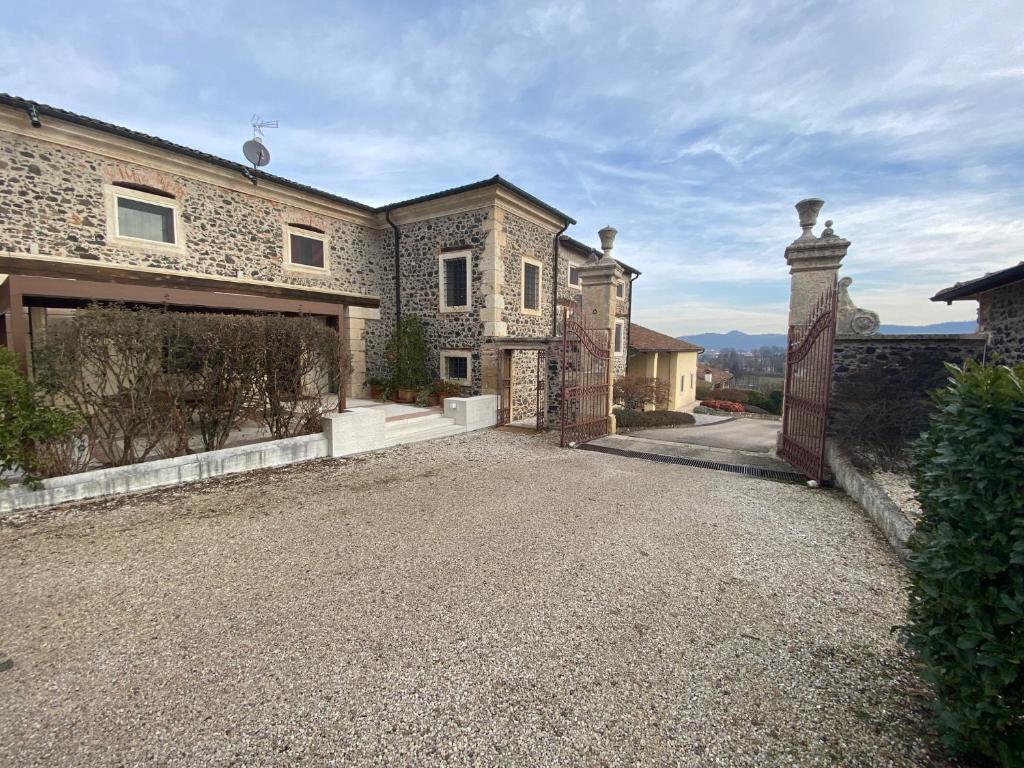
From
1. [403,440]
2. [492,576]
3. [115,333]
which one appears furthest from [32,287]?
[492,576]

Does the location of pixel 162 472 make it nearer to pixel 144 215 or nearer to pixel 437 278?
pixel 144 215

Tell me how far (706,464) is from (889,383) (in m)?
2.91

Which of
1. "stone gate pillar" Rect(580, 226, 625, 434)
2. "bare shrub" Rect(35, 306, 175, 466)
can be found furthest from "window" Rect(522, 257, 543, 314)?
"bare shrub" Rect(35, 306, 175, 466)

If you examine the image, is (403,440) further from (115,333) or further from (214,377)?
(115,333)

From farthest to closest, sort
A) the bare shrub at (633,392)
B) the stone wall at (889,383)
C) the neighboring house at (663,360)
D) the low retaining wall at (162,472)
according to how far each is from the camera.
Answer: the neighboring house at (663,360), the bare shrub at (633,392), the stone wall at (889,383), the low retaining wall at (162,472)

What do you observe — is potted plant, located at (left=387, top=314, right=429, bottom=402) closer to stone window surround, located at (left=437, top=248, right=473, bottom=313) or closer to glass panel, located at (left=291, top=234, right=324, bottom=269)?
stone window surround, located at (left=437, top=248, right=473, bottom=313)

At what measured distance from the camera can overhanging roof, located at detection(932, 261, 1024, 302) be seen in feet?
22.4

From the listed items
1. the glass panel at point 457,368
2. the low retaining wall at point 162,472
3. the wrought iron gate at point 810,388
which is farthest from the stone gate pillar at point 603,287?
the low retaining wall at point 162,472

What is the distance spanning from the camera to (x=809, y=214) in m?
6.89

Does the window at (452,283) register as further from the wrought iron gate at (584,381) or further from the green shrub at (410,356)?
the wrought iron gate at (584,381)

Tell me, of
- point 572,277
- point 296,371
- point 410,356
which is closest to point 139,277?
point 296,371

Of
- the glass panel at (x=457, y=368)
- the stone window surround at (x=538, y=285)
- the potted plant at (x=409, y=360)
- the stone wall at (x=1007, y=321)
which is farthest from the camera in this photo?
the stone window surround at (x=538, y=285)

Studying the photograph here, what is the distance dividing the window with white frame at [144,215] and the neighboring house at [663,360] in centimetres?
1798

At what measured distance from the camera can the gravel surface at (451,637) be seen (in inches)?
82.8
